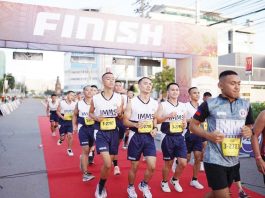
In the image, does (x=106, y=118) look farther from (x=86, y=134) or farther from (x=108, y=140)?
(x=86, y=134)

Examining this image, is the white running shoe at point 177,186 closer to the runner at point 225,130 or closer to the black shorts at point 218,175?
the runner at point 225,130

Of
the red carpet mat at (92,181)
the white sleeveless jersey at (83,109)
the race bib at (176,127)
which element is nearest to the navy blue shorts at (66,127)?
the red carpet mat at (92,181)

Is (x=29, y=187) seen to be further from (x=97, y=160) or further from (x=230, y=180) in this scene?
(x=230, y=180)

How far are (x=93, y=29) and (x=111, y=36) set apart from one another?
0.77 meters

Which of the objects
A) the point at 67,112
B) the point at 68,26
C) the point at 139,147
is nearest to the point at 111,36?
the point at 68,26

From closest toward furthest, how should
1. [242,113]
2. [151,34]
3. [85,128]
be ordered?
1. [242,113]
2. [85,128]
3. [151,34]

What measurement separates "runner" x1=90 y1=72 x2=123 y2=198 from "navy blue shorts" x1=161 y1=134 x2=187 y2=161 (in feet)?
2.74

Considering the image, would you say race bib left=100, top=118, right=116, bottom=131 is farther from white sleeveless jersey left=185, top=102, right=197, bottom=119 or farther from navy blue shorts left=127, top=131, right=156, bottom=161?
white sleeveless jersey left=185, top=102, right=197, bottom=119

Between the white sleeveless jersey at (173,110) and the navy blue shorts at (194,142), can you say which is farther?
the navy blue shorts at (194,142)

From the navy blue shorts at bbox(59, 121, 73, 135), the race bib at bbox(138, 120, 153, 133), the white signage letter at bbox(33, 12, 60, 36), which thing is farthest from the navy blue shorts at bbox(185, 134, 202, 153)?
the white signage letter at bbox(33, 12, 60, 36)

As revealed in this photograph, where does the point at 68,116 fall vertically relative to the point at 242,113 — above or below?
below

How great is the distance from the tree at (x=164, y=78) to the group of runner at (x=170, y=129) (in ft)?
91.5

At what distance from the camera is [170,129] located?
5172 millimetres

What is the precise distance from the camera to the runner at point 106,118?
4.84m
